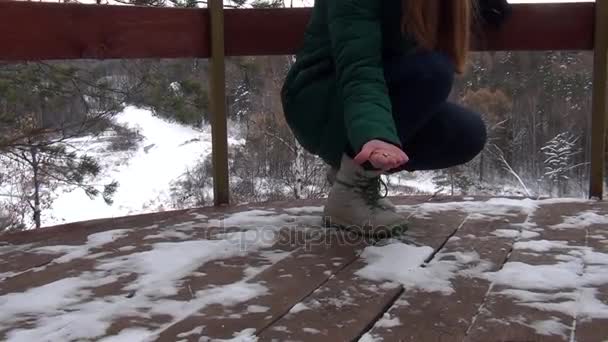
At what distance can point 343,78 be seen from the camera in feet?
4.52

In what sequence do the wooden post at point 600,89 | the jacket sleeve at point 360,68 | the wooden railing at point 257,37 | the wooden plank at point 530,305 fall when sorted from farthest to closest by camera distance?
the wooden post at point 600,89, the wooden railing at point 257,37, the jacket sleeve at point 360,68, the wooden plank at point 530,305

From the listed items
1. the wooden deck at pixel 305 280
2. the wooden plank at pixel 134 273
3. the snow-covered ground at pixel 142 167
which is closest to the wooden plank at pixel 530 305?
the wooden deck at pixel 305 280

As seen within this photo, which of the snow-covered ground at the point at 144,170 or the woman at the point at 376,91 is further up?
the woman at the point at 376,91

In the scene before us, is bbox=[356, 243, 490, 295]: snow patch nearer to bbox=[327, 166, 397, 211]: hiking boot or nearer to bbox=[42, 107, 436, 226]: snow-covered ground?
bbox=[327, 166, 397, 211]: hiking boot

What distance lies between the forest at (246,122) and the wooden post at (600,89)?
3.58 ft

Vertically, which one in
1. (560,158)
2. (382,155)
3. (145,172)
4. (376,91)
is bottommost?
(145,172)

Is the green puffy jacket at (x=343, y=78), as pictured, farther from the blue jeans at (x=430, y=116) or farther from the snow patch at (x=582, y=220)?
the snow patch at (x=582, y=220)

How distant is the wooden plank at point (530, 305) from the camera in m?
0.95

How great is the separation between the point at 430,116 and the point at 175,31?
2.56 ft

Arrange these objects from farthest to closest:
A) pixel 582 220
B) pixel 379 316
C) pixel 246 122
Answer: pixel 246 122 < pixel 582 220 < pixel 379 316

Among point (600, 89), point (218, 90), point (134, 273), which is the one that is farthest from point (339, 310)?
point (600, 89)

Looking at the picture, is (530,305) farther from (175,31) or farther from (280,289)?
(175,31)

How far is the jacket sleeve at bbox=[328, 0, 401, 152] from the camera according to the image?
49.0 inches

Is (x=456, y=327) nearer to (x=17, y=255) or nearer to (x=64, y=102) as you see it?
(x=17, y=255)
